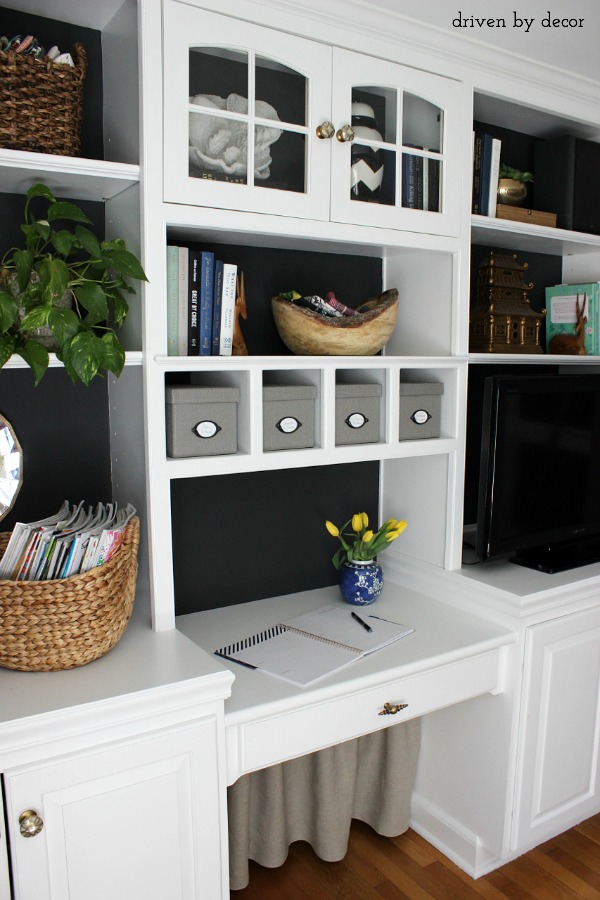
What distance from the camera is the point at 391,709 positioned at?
1.71m

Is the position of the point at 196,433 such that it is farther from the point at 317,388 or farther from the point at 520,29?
the point at 520,29

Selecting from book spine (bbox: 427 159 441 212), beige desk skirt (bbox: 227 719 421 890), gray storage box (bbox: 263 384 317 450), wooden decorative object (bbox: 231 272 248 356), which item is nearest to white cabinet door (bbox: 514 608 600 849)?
beige desk skirt (bbox: 227 719 421 890)

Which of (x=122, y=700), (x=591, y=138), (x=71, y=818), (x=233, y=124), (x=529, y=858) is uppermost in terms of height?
(x=591, y=138)

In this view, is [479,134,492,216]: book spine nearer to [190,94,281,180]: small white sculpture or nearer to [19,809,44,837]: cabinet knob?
[190,94,281,180]: small white sculpture

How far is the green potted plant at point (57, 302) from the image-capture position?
1328 millimetres

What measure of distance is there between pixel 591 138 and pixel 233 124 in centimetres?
145

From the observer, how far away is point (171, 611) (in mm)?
1671

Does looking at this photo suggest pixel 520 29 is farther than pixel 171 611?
Yes

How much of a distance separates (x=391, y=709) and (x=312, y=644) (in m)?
0.24

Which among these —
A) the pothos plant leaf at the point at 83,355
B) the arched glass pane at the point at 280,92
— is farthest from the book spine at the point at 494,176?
the pothos plant leaf at the point at 83,355

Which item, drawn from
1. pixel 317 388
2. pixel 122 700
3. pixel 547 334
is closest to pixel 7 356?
pixel 122 700

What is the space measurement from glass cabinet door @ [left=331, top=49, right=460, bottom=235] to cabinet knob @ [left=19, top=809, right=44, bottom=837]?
1.40 m

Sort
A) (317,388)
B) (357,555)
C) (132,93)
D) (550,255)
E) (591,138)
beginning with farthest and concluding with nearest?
1. (550,255)
2. (591,138)
3. (357,555)
4. (317,388)
5. (132,93)

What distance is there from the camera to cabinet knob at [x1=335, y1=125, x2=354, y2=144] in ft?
5.72
